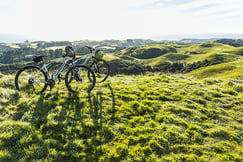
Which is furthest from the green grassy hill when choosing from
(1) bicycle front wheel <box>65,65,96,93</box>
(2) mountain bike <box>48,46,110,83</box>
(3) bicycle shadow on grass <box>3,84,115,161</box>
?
(2) mountain bike <box>48,46,110,83</box>

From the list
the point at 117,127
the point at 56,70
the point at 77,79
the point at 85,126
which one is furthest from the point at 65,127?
the point at 56,70

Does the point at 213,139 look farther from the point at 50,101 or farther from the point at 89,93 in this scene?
the point at 50,101

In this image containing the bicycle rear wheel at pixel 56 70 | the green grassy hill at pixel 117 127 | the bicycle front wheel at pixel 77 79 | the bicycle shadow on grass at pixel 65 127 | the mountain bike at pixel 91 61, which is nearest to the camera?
the bicycle shadow on grass at pixel 65 127

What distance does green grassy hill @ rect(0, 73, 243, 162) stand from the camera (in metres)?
4.92

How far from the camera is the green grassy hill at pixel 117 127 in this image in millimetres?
4922

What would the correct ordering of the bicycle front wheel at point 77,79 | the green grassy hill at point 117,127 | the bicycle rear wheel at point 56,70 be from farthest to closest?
the bicycle rear wheel at point 56,70 → the bicycle front wheel at point 77,79 → the green grassy hill at point 117,127

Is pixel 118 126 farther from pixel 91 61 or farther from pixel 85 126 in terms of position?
pixel 91 61

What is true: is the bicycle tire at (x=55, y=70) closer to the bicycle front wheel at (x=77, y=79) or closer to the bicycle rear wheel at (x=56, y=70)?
the bicycle rear wheel at (x=56, y=70)

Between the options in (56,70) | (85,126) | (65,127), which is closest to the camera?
(65,127)

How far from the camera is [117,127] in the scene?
6.21 m

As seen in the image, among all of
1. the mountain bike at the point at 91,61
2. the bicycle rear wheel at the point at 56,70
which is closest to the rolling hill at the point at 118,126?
the bicycle rear wheel at the point at 56,70

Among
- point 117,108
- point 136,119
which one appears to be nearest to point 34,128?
point 117,108

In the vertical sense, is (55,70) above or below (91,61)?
below

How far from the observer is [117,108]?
758 cm
